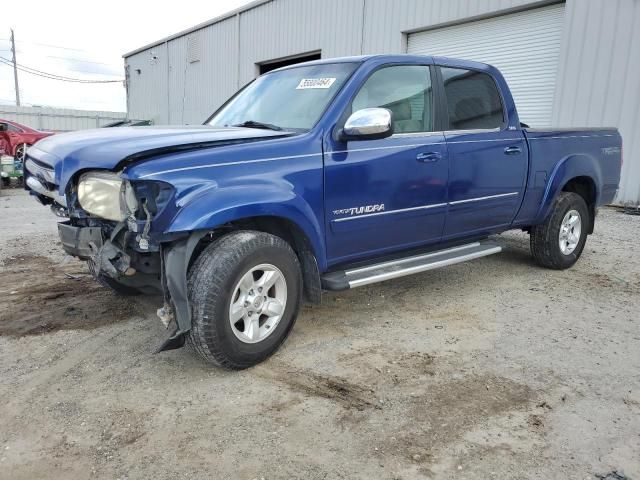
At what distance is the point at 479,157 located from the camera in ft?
14.4

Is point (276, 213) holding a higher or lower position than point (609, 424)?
higher

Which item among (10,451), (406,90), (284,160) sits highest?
(406,90)

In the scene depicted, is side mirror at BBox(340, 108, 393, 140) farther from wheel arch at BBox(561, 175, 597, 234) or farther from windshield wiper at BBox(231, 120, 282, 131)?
wheel arch at BBox(561, 175, 597, 234)

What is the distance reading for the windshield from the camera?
12.1 feet

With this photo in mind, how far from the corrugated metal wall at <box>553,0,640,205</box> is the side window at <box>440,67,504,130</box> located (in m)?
5.40

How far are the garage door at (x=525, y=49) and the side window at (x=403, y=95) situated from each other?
22.7 feet

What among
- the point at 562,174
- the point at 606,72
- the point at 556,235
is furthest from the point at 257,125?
the point at 606,72

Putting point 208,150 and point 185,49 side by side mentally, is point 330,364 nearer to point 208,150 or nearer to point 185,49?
point 208,150

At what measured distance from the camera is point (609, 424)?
2664mm

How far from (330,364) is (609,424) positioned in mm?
1544

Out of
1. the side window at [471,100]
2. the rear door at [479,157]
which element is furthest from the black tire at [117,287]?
the side window at [471,100]

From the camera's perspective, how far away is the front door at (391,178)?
352 cm

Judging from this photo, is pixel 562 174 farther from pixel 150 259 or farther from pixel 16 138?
pixel 16 138

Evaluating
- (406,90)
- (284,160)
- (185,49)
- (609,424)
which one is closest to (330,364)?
(284,160)
